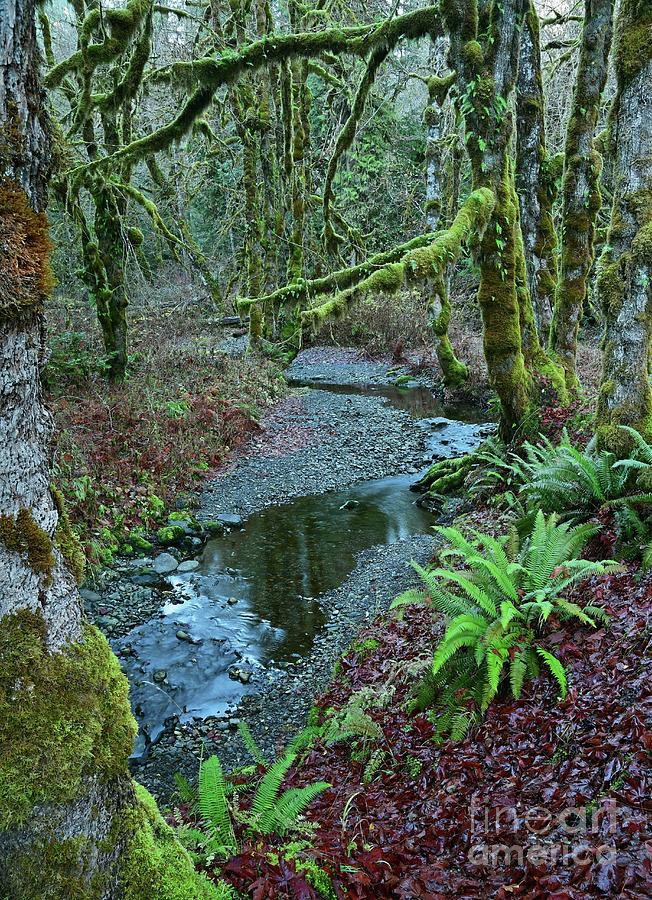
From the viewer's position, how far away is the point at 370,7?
1605cm

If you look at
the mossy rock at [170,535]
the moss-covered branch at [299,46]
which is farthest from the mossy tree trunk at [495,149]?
the mossy rock at [170,535]

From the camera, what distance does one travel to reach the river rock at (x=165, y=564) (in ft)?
30.0

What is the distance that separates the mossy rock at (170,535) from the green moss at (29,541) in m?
8.01

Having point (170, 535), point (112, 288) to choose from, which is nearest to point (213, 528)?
point (170, 535)

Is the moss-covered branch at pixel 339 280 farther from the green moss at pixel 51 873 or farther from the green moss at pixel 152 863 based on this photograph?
the green moss at pixel 51 873

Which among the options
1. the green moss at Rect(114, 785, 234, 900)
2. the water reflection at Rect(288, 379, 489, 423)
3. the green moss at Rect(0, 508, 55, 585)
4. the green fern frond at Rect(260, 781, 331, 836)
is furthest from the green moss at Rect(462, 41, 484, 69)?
the water reflection at Rect(288, 379, 489, 423)

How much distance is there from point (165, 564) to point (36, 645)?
7378 mm

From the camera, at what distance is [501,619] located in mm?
4086

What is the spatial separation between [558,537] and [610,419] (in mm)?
1520

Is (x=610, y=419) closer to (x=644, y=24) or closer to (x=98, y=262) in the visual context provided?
(x=644, y=24)

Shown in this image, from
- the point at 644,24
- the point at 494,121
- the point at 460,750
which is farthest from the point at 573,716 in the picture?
the point at 494,121

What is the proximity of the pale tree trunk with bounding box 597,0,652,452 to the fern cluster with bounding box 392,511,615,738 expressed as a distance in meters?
1.35

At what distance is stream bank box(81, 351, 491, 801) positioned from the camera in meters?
6.10

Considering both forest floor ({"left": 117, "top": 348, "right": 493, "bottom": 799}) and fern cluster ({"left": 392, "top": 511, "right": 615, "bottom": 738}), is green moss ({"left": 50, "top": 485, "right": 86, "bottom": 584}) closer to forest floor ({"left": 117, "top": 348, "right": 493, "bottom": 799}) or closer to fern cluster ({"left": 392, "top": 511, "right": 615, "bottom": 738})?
fern cluster ({"left": 392, "top": 511, "right": 615, "bottom": 738})
